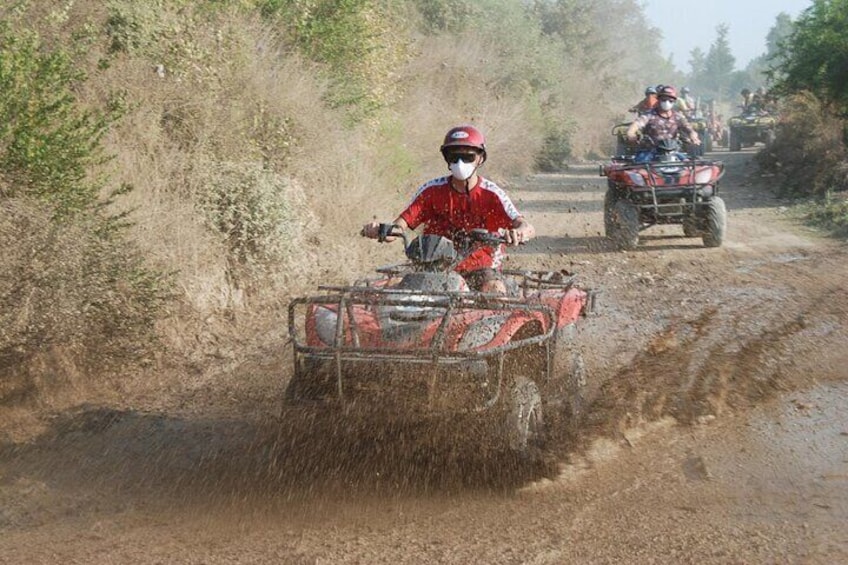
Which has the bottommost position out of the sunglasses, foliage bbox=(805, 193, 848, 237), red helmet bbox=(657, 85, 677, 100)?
foliage bbox=(805, 193, 848, 237)

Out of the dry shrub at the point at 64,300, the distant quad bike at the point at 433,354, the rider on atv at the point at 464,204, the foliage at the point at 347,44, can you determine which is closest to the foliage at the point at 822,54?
the foliage at the point at 347,44

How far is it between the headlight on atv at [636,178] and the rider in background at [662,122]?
2.55ft

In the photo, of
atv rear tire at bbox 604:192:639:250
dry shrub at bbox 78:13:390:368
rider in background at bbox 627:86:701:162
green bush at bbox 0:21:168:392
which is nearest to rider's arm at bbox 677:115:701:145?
rider in background at bbox 627:86:701:162

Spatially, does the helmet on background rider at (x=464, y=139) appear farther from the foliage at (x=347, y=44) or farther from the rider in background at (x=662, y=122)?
the foliage at (x=347, y=44)

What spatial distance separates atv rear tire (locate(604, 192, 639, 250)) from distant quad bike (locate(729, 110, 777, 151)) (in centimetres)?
1911

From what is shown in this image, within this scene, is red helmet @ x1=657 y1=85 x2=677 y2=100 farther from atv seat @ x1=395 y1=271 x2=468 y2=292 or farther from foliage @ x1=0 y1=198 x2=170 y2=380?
atv seat @ x1=395 y1=271 x2=468 y2=292

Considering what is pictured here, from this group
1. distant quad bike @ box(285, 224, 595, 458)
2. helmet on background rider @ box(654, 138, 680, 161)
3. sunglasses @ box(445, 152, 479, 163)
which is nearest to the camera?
distant quad bike @ box(285, 224, 595, 458)

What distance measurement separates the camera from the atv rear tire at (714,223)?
12.5 m

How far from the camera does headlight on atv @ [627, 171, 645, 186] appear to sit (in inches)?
495

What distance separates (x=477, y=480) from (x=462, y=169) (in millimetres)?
2079

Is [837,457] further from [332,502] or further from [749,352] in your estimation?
[332,502]

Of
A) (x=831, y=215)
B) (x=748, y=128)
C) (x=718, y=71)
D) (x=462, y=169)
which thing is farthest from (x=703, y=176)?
(x=718, y=71)

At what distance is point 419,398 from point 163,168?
4.93 m

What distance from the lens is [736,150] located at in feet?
107
